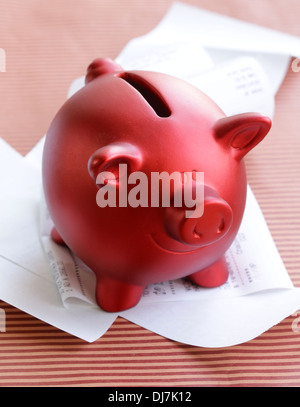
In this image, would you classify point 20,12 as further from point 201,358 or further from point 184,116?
point 201,358

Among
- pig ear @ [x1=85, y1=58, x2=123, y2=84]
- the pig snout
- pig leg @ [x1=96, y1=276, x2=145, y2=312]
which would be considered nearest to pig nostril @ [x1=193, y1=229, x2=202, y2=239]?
the pig snout

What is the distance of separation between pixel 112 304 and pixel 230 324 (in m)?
0.12

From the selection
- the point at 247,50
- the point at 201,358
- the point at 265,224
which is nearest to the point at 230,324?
the point at 201,358

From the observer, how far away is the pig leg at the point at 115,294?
583 mm

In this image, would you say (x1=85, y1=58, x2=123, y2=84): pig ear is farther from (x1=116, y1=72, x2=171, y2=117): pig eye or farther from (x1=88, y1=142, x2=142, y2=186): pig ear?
A: (x1=88, y1=142, x2=142, y2=186): pig ear

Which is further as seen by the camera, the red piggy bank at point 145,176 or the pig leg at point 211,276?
the pig leg at point 211,276

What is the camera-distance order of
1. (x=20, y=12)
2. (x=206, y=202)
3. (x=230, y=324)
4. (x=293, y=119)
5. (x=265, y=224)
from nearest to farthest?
1. (x=206, y=202)
2. (x=230, y=324)
3. (x=265, y=224)
4. (x=293, y=119)
5. (x=20, y=12)

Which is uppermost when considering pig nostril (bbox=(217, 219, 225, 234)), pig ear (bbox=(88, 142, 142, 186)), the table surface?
pig ear (bbox=(88, 142, 142, 186))

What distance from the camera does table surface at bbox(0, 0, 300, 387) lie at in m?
0.55

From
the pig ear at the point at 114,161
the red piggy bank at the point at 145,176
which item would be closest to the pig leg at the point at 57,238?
the red piggy bank at the point at 145,176

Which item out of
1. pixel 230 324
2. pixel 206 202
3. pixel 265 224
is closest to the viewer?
pixel 206 202

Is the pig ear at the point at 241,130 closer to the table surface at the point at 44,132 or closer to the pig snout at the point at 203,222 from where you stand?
the pig snout at the point at 203,222

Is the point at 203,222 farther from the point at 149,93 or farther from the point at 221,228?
the point at 149,93

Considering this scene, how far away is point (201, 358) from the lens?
567 mm
